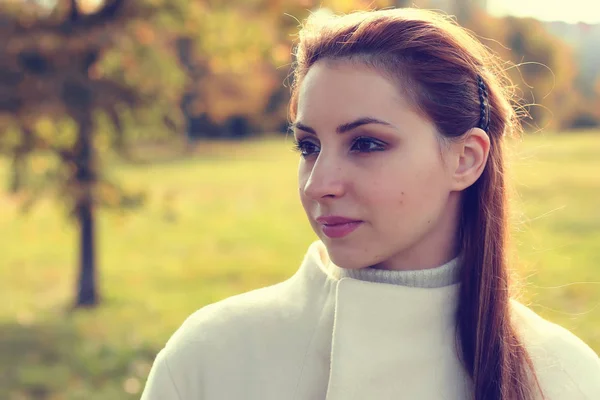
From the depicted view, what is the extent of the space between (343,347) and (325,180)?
0.38 meters

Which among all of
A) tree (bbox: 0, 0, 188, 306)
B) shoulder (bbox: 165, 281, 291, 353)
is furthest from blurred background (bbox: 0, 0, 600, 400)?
shoulder (bbox: 165, 281, 291, 353)

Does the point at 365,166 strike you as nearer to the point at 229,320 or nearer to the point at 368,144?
the point at 368,144

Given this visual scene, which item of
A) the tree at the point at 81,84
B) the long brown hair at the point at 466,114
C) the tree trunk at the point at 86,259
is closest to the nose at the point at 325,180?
the long brown hair at the point at 466,114

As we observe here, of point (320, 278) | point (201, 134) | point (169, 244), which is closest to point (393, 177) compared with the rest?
point (320, 278)

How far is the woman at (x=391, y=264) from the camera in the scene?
5.61 feet

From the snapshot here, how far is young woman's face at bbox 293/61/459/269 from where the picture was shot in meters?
1.69

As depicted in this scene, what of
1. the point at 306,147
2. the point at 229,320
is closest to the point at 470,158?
the point at 306,147

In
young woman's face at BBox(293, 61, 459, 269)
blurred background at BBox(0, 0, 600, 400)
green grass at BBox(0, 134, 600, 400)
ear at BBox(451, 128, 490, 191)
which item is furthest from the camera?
blurred background at BBox(0, 0, 600, 400)

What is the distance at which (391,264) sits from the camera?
185 centimetres

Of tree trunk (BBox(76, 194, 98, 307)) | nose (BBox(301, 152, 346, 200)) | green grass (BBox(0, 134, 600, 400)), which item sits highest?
nose (BBox(301, 152, 346, 200))

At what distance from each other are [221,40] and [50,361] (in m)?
3.34

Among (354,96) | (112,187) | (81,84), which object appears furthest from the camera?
(112,187)

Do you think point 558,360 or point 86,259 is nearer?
point 558,360

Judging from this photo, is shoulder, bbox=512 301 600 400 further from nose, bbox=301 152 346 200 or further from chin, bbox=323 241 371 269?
nose, bbox=301 152 346 200
